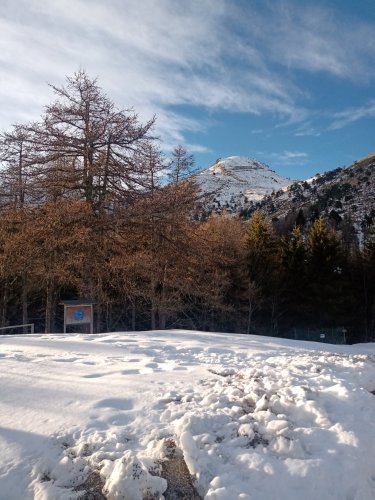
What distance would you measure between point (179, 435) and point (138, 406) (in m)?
0.73

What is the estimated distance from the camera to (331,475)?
3.02 meters

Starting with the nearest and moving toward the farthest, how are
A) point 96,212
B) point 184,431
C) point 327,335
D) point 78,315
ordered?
point 184,431, point 78,315, point 96,212, point 327,335

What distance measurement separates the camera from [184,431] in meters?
3.40

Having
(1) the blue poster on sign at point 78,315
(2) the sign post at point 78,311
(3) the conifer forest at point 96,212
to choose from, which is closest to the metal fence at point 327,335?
(3) the conifer forest at point 96,212

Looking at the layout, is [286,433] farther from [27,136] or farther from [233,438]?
[27,136]

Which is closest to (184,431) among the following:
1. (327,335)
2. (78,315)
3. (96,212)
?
(78,315)

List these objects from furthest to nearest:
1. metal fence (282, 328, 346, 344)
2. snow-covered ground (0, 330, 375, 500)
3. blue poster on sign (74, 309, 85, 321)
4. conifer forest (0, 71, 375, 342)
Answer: metal fence (282, 328, 346, 344) < conifer forest (0, 71, 375, 342) < blue poster on sign (74, 309, 85, 321) < snow-covered ground (0, 330, 375, 500)

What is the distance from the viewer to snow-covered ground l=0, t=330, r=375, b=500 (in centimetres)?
284

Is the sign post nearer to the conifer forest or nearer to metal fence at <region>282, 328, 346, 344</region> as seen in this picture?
the conifer forest

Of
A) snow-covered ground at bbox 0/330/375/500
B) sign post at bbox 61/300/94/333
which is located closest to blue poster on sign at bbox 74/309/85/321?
sign post at bbox 61/300/94/333

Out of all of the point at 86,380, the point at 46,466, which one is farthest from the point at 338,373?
the point at 46,466

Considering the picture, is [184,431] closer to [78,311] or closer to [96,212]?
[78,311]

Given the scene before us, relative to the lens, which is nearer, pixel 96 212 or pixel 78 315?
pixel 78 315

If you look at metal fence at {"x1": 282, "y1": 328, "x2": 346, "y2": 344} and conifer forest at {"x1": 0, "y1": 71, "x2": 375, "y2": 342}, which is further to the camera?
metal fence at {"x1": 282, "y1": 328, "x2": 346, "y2": 344}
